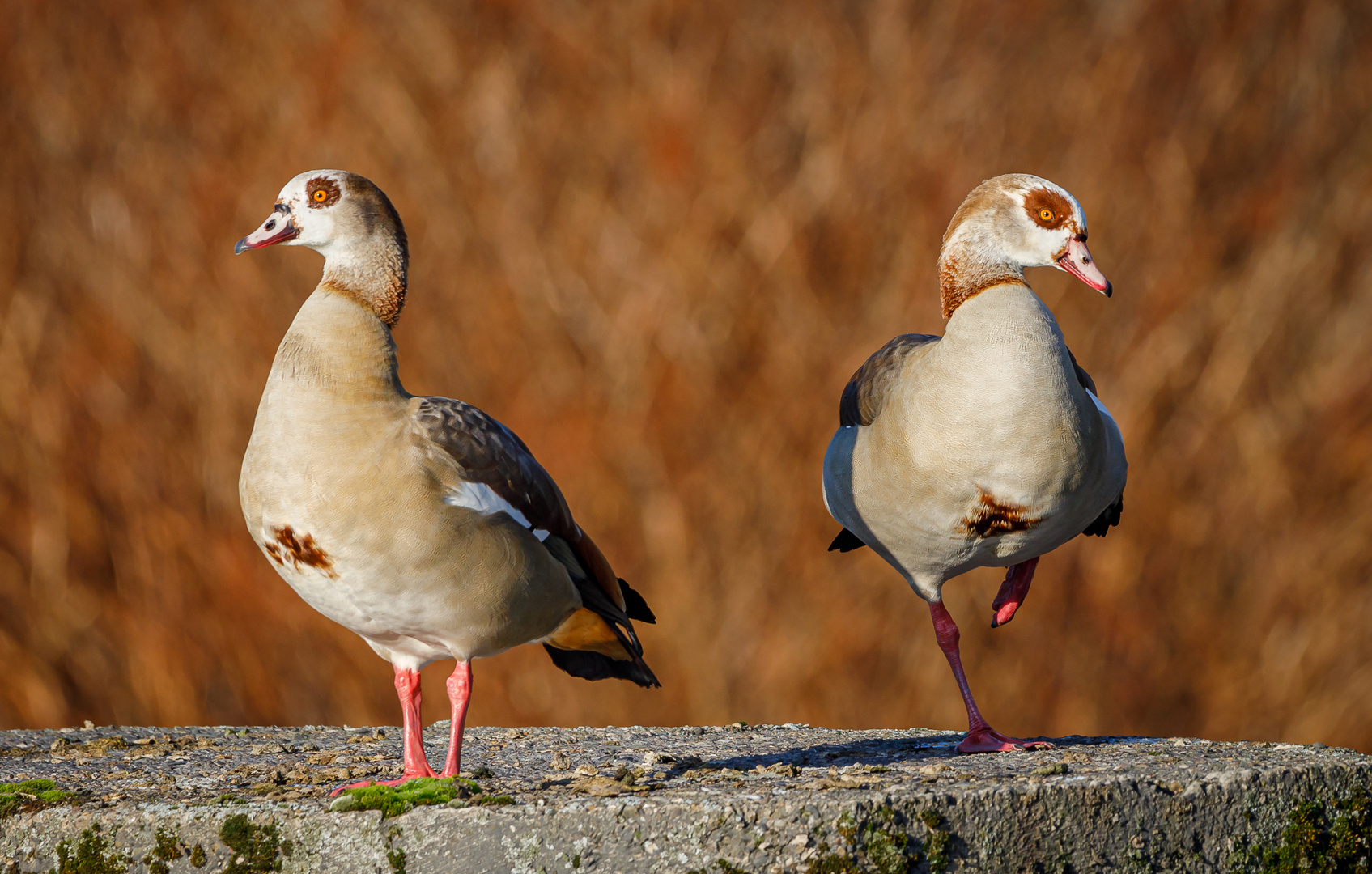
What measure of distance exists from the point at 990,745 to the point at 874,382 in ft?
3.54

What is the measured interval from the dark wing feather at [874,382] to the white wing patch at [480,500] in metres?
1.15

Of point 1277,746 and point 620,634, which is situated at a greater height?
point 620,634

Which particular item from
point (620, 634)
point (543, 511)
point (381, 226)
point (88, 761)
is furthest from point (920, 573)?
point (88, 761)

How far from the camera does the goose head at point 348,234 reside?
3184mm

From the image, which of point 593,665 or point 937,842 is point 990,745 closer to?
point 937,842

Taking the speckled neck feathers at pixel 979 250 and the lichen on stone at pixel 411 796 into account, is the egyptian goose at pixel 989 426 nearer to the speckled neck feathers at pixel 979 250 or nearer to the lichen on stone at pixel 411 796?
the speckled neck feathers at pixel 979 250

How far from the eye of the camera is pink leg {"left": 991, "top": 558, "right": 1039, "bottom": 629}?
4027mm

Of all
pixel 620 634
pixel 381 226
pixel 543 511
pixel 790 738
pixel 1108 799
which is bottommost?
pixel 790 738

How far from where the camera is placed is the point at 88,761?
13.1ft

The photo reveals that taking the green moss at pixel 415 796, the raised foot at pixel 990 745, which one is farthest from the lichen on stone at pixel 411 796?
the raised foot at pixel 990 745

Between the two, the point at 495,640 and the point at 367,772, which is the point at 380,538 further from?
the point at 367,772

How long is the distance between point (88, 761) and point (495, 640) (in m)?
1.69

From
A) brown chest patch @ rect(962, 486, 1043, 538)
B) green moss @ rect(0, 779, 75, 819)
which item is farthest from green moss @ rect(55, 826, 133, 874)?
brown chest patch @ rect(962, 486, 1043, 538)

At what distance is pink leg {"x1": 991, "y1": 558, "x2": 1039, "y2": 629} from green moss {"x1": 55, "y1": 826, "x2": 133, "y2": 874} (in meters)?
2.47
